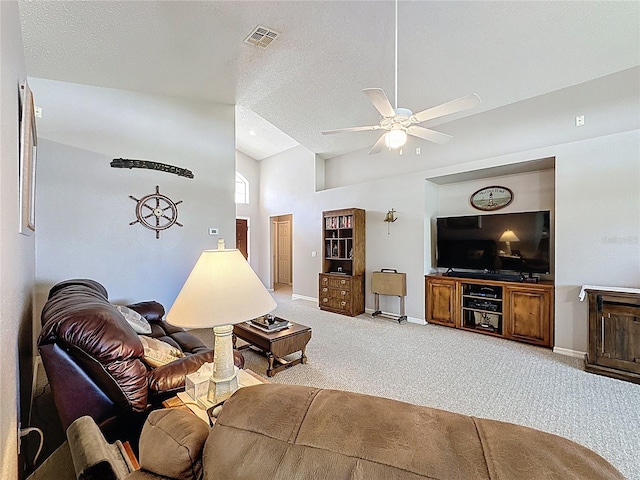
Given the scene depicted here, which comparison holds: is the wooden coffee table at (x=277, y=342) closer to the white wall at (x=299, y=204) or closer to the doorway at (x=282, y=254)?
the white wall at (x=299, y=204)

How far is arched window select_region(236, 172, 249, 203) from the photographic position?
8070mm

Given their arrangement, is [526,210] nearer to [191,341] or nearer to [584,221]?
[584,221]

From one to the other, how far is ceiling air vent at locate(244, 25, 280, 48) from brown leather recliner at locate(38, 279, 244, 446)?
293 cm

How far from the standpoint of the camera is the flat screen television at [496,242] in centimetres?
384

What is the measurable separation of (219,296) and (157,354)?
0.98 metres

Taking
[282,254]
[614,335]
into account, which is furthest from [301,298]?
[614,335]

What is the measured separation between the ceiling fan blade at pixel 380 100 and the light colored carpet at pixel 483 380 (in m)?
2.42

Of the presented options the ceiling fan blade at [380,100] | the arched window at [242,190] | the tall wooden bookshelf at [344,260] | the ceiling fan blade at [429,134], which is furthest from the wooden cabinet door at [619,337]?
the arched window at [242,190]

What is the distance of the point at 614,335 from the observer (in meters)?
2.88

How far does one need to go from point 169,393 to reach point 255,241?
273 inches

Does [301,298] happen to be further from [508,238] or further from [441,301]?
[508,238]

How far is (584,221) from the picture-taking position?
3.40m

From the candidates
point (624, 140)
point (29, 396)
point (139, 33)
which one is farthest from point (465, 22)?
point (29, 396)

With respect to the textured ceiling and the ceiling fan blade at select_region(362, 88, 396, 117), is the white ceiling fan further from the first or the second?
the textured ceiling
